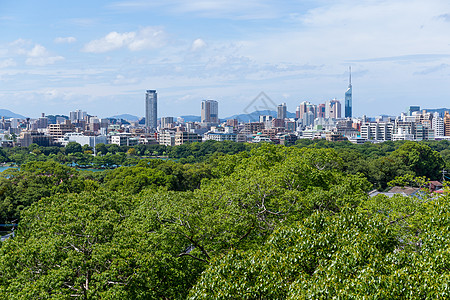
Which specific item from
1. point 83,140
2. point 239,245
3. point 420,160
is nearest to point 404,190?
point 420,160

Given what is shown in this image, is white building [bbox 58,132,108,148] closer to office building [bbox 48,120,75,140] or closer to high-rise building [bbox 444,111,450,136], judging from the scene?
office building [bbox 48,120,75,140]

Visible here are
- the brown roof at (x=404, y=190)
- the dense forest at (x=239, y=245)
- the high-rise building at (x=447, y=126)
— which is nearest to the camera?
the dense forest at (x=239, y=245)

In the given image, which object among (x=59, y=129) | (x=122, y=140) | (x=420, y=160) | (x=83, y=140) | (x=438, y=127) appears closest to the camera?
(x=420, y=160)

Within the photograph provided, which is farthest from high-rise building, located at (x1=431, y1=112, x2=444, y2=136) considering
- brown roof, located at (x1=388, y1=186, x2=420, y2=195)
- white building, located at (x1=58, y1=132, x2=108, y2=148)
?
brown roof, located at (x1=388, y1=186, x2=420, y2=195)

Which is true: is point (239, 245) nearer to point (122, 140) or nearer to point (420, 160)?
point (420, 160)

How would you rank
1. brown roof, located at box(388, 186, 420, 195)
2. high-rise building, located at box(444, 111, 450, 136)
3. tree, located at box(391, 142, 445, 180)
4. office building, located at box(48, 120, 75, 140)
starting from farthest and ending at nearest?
high-rise building, located at box(444, 111, 450, 136) < office building, located at box(48, 120, 75, 140) < tree, located at box(391, 142, 445, 180) < brown roof, located at box(388, 186, 420, 195)

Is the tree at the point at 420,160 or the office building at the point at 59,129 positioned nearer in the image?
the tree at the point at 420,160

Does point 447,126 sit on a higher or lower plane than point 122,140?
higher

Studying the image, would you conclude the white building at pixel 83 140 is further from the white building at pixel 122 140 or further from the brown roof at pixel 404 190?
the brown roof at pixel 404 190

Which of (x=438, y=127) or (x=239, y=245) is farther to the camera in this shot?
(x=438, y=127)

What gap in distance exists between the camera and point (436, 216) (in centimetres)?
859

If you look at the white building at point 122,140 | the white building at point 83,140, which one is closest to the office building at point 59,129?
the white building at point 83,140

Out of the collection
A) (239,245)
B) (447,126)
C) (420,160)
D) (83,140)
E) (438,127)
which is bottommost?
(420,160)

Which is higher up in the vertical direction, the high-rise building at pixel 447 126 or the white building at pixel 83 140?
the high-rise building at pixel 447 126
